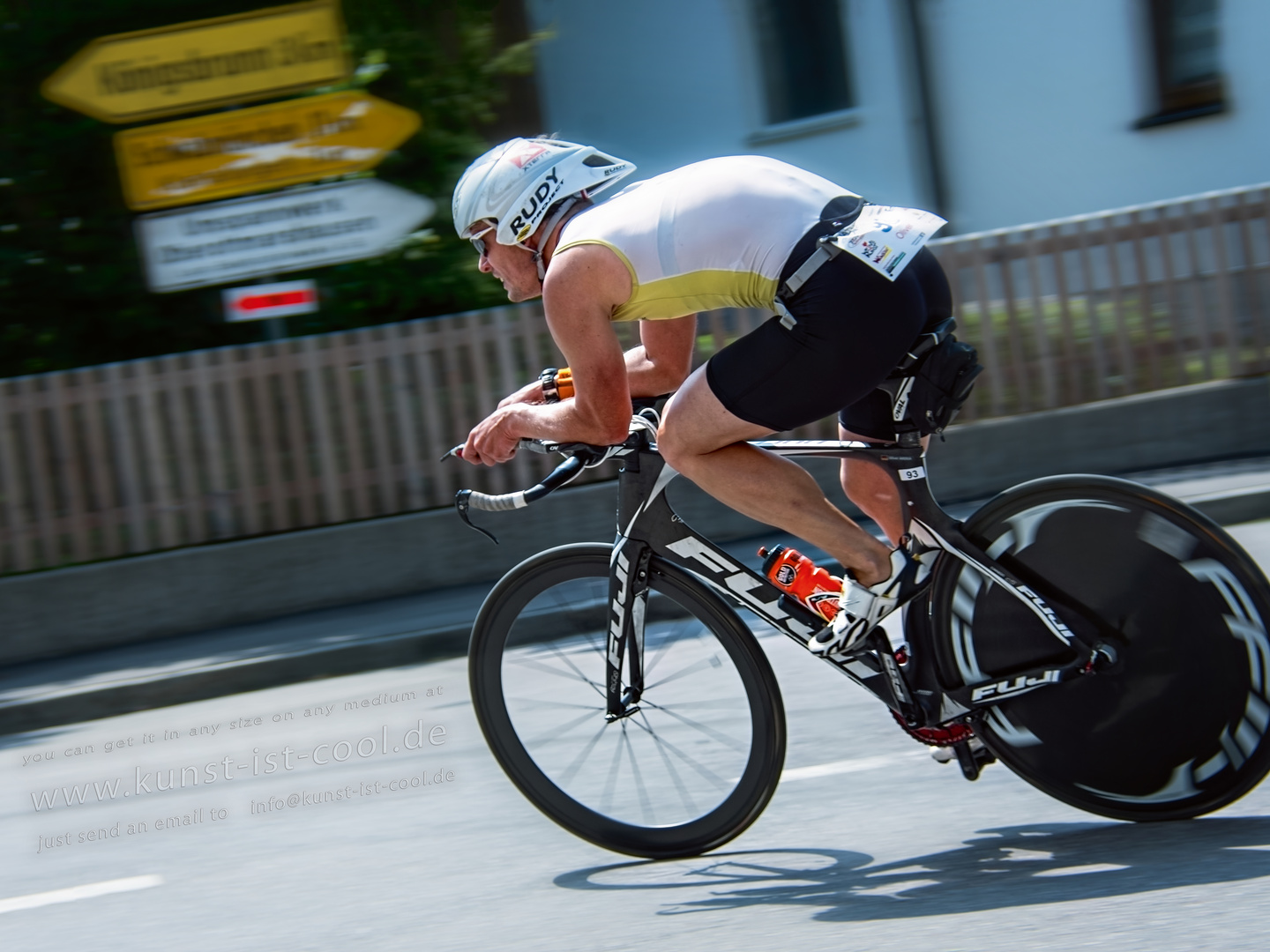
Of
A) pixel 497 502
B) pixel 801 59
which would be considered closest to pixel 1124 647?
pixel 497 502

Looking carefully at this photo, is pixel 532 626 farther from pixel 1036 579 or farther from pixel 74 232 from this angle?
pixel 74 232

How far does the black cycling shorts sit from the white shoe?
419 millimetres

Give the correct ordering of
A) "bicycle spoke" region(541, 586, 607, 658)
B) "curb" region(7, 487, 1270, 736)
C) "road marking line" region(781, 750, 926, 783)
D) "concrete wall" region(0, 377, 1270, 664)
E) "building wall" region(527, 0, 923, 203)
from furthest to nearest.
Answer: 1. "building wall" region(527, 0, 923, 203)
2. "concrete wall" region(0, 377, 1270, 664)
3. "curb" region(7, 487, 1270, 736)
4. "road marking line" region(781, 750, 926, 783)
5. "bicycle spoke" region(541, 586, 607, 658)

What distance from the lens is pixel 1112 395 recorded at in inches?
338

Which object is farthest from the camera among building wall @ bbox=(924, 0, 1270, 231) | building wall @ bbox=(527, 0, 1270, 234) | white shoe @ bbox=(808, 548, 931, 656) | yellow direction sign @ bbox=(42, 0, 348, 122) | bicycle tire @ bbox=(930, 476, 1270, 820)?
building wall @ bbox=(527, 0, 1270, 234)

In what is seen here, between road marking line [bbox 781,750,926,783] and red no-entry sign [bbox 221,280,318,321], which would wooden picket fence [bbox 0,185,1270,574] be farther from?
road marking line [bbox 781,750,926,783]

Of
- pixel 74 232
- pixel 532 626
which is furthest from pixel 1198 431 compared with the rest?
pixel 74 232

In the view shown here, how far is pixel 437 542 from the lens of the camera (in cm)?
792

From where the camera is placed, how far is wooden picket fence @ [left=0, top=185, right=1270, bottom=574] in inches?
314

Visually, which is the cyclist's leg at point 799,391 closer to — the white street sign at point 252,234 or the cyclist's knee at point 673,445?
the cyclist's knee at point 673,445

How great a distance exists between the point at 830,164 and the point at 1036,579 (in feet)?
35.8

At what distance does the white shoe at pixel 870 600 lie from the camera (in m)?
3.36

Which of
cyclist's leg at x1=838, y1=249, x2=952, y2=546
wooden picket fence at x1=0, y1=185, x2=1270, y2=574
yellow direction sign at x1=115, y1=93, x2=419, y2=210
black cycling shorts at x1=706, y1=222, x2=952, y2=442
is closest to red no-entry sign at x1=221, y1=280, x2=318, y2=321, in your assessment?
wooden picket fence at x1=0, y1=185, x2=1270, y2=574

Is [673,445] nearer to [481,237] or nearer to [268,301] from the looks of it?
[481,237]
